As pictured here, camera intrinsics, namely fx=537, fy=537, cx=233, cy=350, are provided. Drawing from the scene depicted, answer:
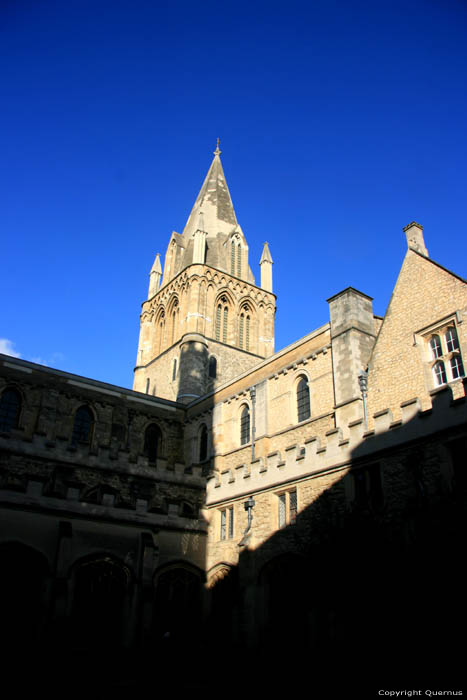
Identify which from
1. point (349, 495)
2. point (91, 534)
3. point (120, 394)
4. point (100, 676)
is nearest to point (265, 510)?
point (349, 495)

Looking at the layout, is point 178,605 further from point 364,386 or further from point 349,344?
point 349,344

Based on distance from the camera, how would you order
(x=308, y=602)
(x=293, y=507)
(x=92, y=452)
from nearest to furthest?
Answer: (x=308, y=602), (x=293, y=507), (x=92, y=452)

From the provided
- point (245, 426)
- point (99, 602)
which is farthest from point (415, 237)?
point (99, 602)

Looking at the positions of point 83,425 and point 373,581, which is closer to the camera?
point 373,581

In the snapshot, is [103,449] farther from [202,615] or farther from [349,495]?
[349,495]

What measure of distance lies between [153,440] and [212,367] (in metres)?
10.3

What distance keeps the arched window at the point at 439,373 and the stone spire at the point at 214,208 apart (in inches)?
1253

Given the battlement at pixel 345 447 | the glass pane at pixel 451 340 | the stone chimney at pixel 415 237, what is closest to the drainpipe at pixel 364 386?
the battlement at pixel 345 447

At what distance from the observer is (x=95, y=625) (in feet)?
52.7

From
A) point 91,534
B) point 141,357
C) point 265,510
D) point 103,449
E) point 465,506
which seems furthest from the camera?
point 141,357

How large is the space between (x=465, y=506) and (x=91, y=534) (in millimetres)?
11140

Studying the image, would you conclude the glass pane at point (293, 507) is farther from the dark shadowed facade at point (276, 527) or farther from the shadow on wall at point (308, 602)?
the shadow on wall at point (308, 602)

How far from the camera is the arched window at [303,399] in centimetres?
2270

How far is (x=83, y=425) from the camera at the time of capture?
1099 inches
